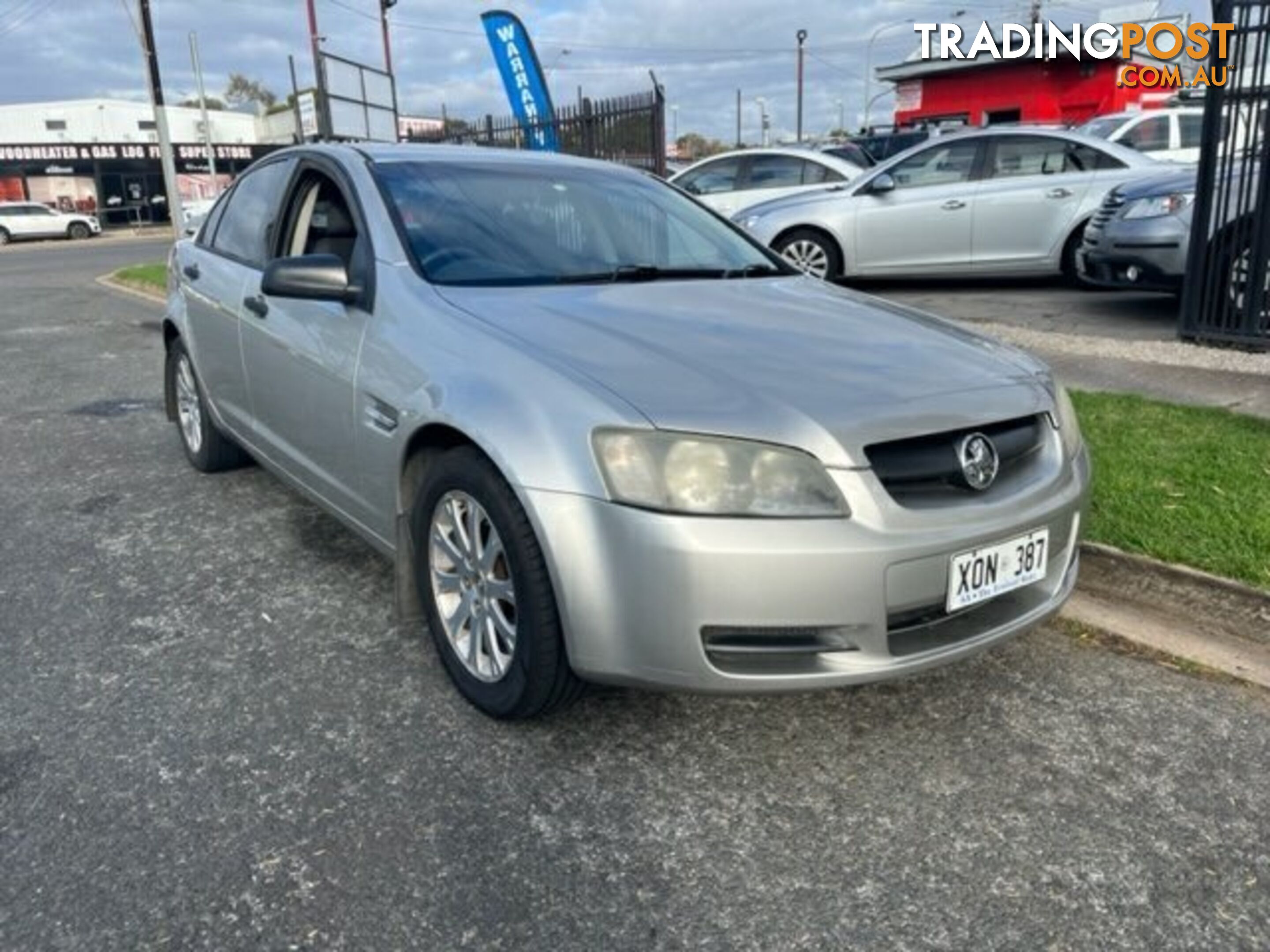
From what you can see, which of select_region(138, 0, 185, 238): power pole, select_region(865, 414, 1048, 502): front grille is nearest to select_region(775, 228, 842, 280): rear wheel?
select_region(865, 414, 1048, 502): front grille

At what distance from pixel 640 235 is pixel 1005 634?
1957mm

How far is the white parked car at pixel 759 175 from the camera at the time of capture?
1110 cm

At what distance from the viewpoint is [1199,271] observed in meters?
6.71

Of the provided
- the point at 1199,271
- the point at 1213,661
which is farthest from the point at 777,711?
the point at 1199,271

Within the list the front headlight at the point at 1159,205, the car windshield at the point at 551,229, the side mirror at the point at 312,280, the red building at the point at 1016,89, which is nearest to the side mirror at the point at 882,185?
the front headlight at the point at 1159,205

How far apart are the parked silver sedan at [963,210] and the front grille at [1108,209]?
3.17ft

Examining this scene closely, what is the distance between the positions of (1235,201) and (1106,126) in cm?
626

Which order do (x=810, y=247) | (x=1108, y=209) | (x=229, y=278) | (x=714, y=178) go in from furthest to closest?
(x=714, y=178)
(x=810, y=247)
(x=1108, y=209)
(x=229, y=278)

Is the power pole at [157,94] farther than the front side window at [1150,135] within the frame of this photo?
Yes

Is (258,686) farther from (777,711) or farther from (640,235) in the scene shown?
(640,235)

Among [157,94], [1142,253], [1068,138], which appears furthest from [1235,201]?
[157,94]

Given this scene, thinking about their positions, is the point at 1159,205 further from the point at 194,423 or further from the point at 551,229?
the point at 194,423

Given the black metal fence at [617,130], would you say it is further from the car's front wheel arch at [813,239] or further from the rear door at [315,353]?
the rear door at [315,353]

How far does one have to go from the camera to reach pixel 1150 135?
11.5 m
